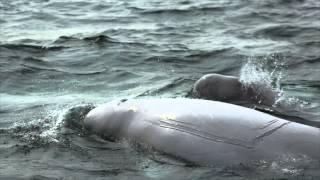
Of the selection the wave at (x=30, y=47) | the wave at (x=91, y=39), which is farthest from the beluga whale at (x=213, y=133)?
the wave at (x=91, y=39)

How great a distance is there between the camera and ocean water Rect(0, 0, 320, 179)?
5672 millimetres

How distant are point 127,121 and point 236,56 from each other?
478 centimetres

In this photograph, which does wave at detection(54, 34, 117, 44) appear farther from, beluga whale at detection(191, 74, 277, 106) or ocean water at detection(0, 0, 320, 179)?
beluga whale at detection(191, 74, 277, 106)

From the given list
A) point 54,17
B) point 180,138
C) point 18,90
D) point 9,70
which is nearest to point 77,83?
point 18,90

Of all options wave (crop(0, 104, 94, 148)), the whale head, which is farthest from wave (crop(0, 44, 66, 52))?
the whale head

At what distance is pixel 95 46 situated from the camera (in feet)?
38.0

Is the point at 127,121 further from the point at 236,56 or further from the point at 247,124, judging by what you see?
the point at 236,56

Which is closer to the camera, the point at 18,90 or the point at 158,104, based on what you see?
the point at 158,104

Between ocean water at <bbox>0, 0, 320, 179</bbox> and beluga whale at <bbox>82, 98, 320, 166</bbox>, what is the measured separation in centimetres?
10

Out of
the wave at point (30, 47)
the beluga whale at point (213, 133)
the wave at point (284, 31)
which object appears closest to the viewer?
the beluga whale at point (213, 133)

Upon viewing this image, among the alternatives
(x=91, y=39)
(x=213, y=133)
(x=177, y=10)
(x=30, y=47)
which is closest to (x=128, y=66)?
(x=91, y=39)

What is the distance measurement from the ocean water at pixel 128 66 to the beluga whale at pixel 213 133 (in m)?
0.10

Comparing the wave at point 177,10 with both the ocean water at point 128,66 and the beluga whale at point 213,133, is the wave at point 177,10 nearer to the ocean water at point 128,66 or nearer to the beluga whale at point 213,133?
the ocean water at point 128,66

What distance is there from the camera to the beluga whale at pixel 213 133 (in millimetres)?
5227
